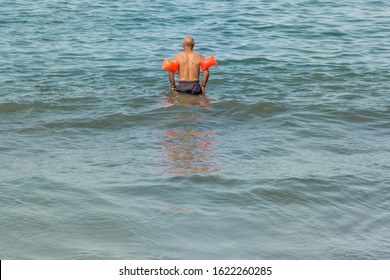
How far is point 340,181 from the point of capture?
8695 mm

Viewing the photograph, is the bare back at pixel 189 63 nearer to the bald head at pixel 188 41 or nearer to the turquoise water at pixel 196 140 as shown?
the bald head at pixel 188 41

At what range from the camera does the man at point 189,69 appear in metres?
12.2

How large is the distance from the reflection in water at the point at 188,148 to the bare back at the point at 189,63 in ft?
3.27

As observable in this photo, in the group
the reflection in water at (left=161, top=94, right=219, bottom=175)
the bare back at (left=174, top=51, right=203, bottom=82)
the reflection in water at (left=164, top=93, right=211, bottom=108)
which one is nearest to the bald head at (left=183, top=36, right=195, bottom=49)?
the bare back at (left=174, top=51, right=203, bottom=82)

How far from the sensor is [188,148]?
995 cm

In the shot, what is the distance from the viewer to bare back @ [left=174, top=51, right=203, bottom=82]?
12211 mm

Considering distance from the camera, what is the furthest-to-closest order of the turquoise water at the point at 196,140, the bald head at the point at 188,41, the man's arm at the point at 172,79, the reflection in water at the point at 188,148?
the man's arm at the point at 172,79, the bald head at the point at 188,41, the reflection in water at the point at 188,148, the turquoise water at the point at 196,140

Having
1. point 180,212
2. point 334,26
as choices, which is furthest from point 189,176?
point 334,26

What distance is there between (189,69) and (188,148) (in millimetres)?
2649

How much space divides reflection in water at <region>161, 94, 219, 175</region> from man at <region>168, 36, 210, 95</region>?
3.16 feet

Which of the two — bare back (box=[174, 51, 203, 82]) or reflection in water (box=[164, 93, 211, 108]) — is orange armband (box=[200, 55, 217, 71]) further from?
reflection in water (box=[164, 93, 211, 108])

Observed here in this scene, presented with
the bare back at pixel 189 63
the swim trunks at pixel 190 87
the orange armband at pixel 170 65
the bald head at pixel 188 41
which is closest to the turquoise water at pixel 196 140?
the swim trunks at pixel 190 87

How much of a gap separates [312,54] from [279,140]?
6.11m

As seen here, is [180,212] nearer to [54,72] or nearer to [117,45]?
[54,72]
